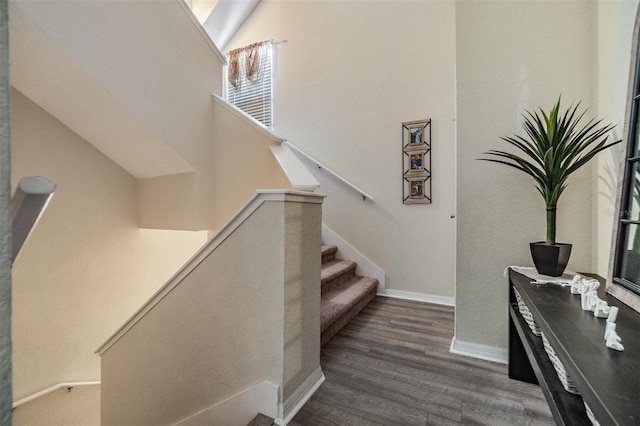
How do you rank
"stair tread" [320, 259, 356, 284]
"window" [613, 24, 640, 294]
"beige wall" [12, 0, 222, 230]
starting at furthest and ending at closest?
"stair tread" [320, 259, 356, 284] → "beige wall" [12, 0, 222, 230] → "window" [613, 24, 640, 294]

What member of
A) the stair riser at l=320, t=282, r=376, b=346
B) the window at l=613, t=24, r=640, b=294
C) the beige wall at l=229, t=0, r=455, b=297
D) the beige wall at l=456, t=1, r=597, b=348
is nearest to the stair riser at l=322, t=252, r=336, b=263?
the beige wall at l=229, t=0, r=455, b=297

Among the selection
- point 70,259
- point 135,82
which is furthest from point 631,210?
point 70,259

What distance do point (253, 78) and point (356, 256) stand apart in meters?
2.88

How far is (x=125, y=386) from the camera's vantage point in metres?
2.14

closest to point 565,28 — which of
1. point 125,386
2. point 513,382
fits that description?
point 513,382

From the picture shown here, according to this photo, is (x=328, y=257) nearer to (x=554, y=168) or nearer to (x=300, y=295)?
(x=300, y=295)

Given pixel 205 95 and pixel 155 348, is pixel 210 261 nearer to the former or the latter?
pixel 155 348

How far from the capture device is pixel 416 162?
296cm

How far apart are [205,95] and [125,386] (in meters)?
2.50

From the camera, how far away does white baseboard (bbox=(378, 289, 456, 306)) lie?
2.81m

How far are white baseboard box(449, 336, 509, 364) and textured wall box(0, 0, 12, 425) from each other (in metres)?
2.13

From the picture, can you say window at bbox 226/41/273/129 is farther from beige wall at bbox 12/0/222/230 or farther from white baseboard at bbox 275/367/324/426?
white baseboard at bbox 275/367/324/426

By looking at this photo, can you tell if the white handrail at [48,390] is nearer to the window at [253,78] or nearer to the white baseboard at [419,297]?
the white baseboard at [419,297]

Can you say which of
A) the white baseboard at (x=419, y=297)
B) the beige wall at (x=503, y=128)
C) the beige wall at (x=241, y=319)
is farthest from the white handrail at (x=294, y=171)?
the white baseboard at (x=419, y=297)
